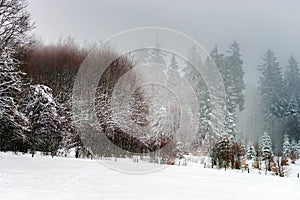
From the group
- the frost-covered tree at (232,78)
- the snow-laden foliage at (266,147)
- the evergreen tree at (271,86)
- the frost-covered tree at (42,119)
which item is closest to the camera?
the frost-covered tree at (42,119)

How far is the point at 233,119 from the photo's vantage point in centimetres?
3372

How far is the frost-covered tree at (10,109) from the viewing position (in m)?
14.7

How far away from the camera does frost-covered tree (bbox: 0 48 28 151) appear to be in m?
14.7

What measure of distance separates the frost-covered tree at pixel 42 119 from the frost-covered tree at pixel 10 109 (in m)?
0.52

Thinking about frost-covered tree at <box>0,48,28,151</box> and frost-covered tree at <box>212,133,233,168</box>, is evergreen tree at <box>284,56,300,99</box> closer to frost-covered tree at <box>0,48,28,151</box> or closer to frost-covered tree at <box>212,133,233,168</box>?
frost-covered tree at <box>212,133,233,168</box>

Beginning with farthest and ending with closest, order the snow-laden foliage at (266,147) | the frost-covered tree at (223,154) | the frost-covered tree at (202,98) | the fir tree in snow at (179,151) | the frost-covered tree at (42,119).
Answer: the frost-covered tree at (202,98)
the snow-laden foliage at (266,147)
the fir tree in snow at (179,151)
the frost-covered tree at (42,119)
the frost-covered tree at (223,154)

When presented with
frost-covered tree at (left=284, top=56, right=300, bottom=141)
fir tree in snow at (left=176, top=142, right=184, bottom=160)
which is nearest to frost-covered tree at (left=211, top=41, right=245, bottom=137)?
frost-covered tree at (left=284, top=56, right=300, bottom=141)

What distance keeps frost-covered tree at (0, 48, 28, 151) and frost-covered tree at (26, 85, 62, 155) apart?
0.52 m

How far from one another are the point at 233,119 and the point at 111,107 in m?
18.0

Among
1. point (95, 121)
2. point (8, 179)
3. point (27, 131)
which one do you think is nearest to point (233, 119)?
point (95, 121)

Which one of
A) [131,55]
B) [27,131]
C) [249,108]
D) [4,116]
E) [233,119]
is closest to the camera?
[4,116]

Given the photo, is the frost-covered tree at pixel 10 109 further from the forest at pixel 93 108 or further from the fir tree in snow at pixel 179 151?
the fir tree in snow at pixel 179 151

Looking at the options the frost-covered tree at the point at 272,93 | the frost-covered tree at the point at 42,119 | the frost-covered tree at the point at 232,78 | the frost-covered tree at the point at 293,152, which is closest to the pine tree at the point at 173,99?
the frost-covered tree at the point at 42,119

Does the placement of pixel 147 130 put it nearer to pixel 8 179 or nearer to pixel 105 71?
pixel 105 71
